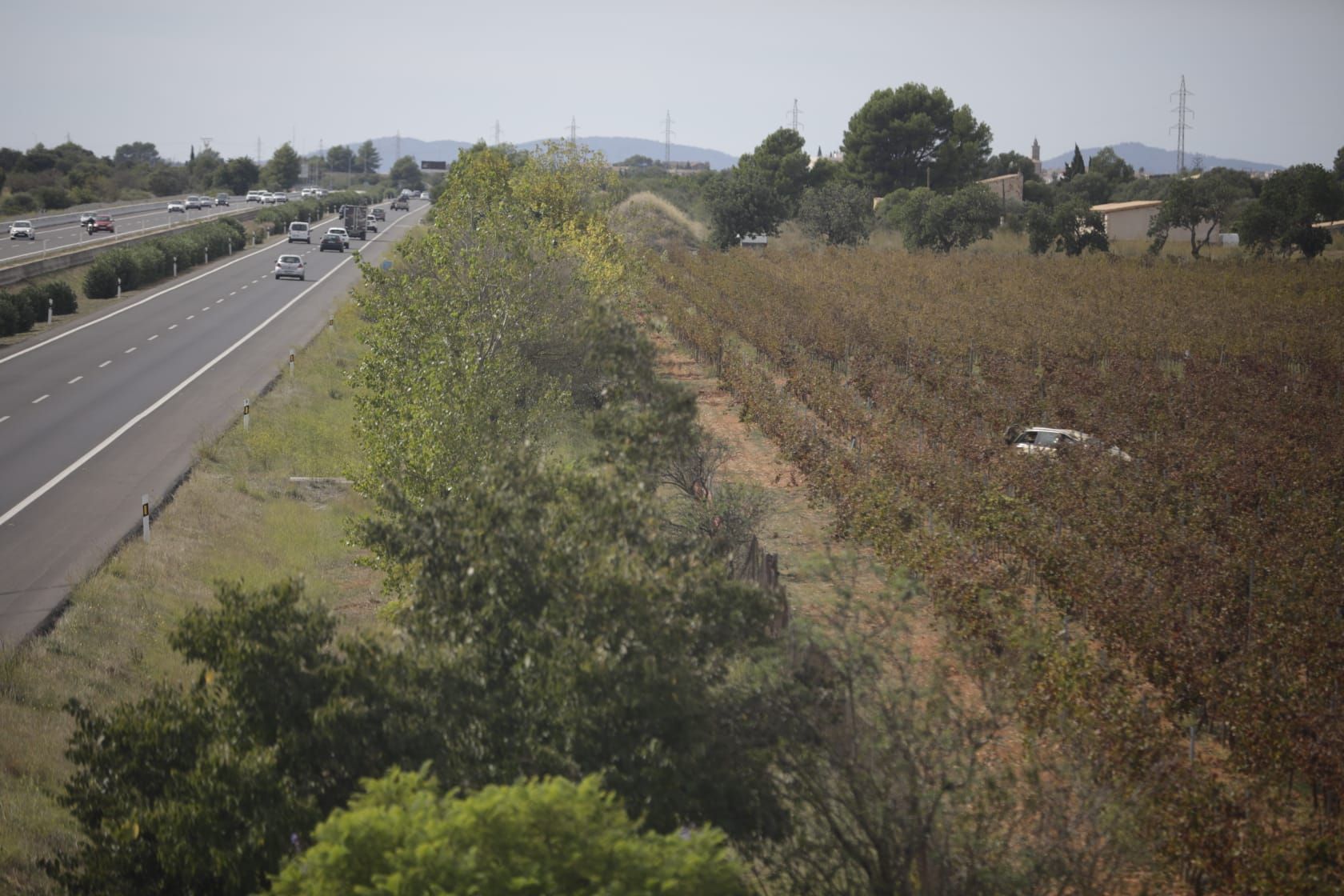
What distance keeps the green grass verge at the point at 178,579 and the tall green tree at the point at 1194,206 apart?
207 ft

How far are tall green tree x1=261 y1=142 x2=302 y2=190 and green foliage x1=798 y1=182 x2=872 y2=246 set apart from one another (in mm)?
102211

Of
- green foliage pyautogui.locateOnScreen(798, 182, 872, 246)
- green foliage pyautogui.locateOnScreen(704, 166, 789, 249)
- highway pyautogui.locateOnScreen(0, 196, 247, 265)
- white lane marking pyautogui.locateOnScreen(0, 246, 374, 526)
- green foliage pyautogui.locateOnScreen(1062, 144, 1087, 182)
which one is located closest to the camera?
white lane marking pyautogui.locateOnScreen(0, 246, 374, 526)

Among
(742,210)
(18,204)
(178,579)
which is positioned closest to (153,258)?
(178,579)

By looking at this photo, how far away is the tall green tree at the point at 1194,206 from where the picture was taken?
80.2 metres

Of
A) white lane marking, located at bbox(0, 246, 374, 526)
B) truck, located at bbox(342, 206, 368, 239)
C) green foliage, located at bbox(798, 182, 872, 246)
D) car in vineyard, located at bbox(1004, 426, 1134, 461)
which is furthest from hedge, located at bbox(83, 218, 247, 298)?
green foliage, located at bbox(798, 182, 872, 246)

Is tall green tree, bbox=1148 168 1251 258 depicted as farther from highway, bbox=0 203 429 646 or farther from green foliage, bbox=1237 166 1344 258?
highway, bbox=0 203 429 646

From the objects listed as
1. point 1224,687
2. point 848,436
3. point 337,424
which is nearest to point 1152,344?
point 848,436

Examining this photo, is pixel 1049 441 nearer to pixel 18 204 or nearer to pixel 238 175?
pixel 18 204

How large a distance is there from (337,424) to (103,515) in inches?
430

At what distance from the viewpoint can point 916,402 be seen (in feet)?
108

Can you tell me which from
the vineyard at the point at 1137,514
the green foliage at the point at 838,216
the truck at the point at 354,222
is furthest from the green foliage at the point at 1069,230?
the truck at the point at 354,222

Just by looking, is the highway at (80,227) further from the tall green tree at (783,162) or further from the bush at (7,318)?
the tall green tree at (783,162)

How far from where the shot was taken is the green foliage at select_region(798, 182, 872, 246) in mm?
97625

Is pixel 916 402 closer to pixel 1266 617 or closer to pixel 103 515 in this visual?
pixel 1266 617
